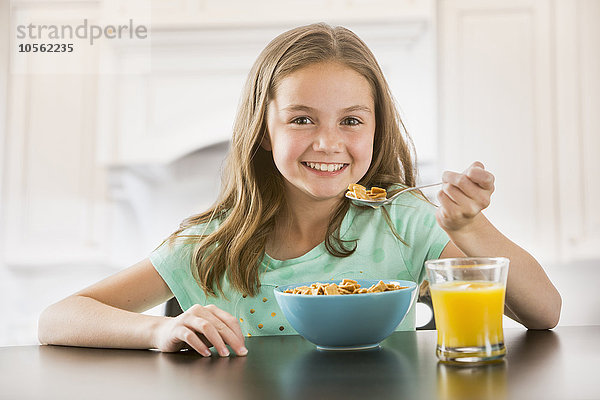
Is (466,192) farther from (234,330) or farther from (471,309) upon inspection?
(234,330)

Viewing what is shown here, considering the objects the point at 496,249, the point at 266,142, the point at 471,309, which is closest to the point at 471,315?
the point at 471,309

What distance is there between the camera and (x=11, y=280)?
107 inches

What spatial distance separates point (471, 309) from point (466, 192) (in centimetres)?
21

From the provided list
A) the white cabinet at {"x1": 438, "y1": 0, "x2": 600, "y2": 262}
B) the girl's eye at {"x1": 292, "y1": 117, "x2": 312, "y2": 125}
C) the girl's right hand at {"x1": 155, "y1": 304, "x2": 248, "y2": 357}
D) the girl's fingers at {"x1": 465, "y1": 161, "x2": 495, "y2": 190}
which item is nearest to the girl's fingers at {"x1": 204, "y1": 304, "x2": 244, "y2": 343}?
the girl's right hand at {"x1": 155, "y1": 304, "x2": 248, "y2": 357}

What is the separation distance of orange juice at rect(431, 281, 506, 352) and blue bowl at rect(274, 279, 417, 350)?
0.10m

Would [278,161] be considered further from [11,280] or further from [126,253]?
[11,280]

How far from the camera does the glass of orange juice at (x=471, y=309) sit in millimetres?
649

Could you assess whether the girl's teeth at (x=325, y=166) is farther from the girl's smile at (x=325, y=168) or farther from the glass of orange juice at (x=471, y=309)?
the glass of orange juice at (x=471, y=309)

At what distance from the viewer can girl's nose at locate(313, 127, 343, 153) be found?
1.14m

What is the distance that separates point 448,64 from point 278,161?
1.66 metres

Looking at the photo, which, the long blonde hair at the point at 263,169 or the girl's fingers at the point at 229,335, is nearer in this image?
the girl's fingers at the point at 229,335

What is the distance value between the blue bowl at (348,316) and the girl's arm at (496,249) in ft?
0.46

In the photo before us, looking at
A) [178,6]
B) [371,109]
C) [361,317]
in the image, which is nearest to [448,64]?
[178,6]

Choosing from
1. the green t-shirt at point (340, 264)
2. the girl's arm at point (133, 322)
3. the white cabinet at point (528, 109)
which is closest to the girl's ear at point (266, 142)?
the green t-shirt at point (340, 264)
